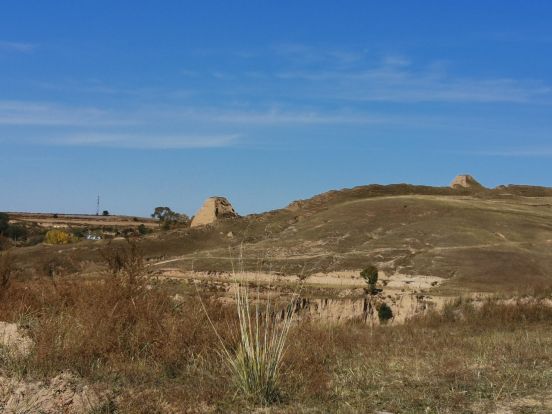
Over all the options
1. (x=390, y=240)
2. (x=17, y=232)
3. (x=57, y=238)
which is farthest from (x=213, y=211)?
(x=17, y=232)

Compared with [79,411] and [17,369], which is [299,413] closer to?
[79,411]

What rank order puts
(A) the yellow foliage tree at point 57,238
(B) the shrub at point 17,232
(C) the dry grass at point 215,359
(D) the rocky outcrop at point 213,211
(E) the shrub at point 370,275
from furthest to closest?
(B) the shrub at point 17,232
(A) the yellow foliage tree at point 57,238
(D) the rocky outcrop at point 213,211
(E) the shrub at point 370,275
(C) the dry grass at point 215,359

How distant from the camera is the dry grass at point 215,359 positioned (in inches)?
241

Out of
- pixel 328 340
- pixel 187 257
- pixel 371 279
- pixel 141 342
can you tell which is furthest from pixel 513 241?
pixel 141 342

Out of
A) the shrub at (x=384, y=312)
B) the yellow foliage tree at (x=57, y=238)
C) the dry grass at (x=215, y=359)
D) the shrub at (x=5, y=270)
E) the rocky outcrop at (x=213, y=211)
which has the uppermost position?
the rocky outcrop at (x=213, y=211)

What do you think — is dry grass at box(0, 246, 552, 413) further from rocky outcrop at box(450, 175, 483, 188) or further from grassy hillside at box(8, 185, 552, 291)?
rocky outcrop at box(450, 175, 483, 188)

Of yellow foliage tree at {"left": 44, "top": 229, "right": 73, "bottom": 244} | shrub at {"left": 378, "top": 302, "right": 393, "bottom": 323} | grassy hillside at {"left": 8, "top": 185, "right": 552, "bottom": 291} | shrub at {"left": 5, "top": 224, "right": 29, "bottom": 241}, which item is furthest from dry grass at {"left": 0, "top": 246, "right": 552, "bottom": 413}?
shrub at {"left": 5, "top": 224, "right": 29, "bottom": 241}

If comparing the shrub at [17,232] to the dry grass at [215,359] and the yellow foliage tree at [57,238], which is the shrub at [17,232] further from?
the dry grass at [215,359]

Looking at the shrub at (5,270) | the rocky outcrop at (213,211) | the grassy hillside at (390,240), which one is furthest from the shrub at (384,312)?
the rocky outcrop at (213,211)

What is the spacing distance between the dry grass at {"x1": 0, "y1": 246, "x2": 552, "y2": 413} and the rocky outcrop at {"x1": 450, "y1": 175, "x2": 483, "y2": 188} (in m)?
53.9

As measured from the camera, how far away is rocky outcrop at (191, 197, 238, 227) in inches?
2253

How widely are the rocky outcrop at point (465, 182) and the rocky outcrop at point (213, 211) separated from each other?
21982 millimetres

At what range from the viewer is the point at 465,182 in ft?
212

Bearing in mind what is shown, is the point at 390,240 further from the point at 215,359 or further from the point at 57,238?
the point at 57,238
